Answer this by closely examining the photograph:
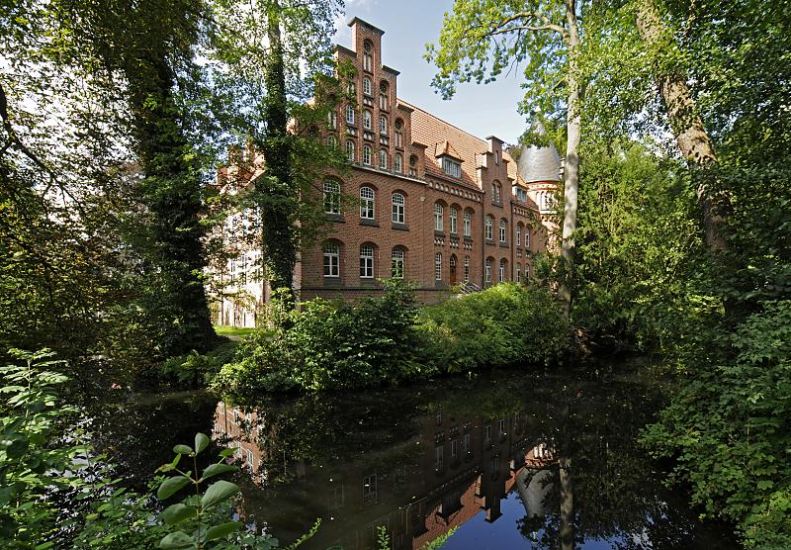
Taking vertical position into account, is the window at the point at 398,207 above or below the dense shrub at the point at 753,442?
above

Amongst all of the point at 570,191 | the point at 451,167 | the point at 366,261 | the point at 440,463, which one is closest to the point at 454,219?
the point at 451,167

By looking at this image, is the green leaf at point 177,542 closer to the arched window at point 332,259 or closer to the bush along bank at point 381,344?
the bush along bank at point 381,344

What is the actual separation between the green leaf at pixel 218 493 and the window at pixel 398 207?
20.9 metres

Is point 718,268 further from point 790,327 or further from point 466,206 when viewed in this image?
point 466,206

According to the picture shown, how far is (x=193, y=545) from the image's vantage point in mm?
1339

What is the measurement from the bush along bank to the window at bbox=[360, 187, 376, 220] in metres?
8.84

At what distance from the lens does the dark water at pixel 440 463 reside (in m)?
4.18

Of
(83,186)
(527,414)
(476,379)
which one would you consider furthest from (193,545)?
(476,379)

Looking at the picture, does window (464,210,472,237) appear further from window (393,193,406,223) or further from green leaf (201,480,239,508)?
green leaf (201,480,239,508)

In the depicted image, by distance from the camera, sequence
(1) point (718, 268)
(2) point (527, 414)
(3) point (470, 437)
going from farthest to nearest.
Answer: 1. (2) point (527, 414)
2. (3) point (470, 437)
3. (1) point (718, 268)

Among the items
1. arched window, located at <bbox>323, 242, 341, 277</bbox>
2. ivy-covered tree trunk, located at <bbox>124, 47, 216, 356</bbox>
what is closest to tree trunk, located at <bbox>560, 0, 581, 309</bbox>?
arched window, located at <bbox>323, 242, 341, 277</bbox>

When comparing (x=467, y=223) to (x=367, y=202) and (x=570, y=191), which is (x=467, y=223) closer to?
(x=367, y=202)

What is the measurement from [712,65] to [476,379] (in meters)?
8.56

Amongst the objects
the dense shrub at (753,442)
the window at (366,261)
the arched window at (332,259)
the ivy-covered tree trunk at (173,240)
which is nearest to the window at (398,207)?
the window at (366,261)
